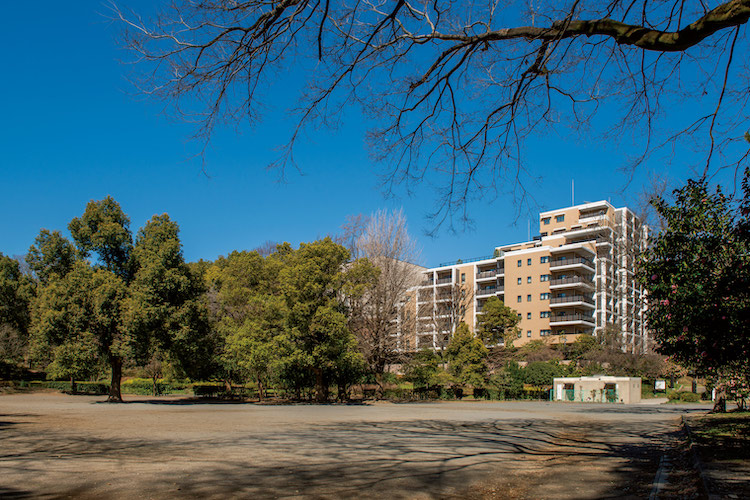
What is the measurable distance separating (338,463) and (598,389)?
3759cm

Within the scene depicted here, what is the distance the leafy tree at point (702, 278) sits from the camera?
27.1ft


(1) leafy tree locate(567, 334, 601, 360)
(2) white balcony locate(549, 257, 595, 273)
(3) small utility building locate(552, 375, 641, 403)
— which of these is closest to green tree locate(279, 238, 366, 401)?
(3) small utility building locate(552, 375, 641, 403)

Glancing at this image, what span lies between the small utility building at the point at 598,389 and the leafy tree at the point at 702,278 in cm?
3044

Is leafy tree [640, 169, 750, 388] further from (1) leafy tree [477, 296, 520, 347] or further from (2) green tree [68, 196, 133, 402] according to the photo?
(1) leafy tree [477, 296, 520, 347]

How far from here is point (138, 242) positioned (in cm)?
3158

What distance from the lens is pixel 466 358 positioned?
4281cm

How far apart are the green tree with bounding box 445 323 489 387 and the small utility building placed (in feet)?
19.9

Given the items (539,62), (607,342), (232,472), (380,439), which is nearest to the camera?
(539,62)

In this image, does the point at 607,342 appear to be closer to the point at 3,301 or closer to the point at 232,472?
the point at 232,472

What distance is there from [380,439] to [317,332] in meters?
19.4

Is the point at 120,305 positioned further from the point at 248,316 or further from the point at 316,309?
the point at 316,309

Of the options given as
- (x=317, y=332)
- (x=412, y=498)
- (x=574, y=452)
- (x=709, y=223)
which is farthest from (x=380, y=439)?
(x=317, y=332)

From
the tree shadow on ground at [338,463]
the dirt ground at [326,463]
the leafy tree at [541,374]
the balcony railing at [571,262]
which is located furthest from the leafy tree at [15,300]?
the balcony railing at [571,262]

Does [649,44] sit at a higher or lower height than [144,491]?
higher
